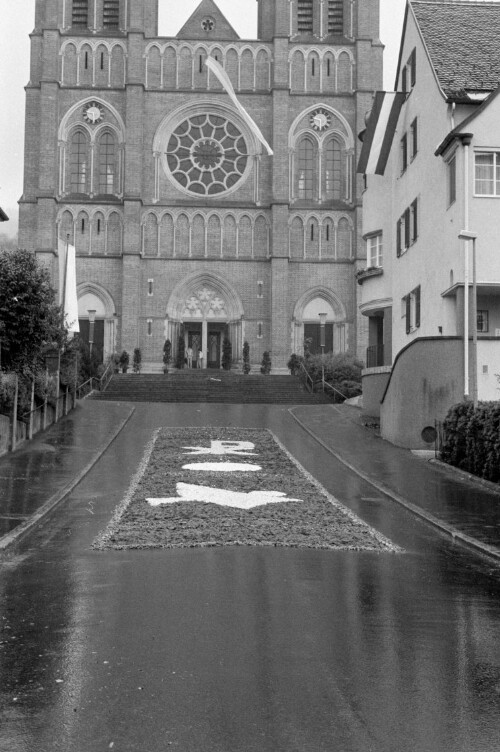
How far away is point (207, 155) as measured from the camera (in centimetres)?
5731

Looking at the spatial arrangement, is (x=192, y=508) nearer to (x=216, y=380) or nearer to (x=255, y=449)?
(x=255, y=449)

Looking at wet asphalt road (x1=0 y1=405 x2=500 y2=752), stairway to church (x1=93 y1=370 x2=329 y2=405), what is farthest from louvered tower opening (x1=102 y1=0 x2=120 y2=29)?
wet asphalt road (x1=0 y1=405 x2=500 y2=752)

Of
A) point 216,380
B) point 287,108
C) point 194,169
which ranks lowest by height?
point 216,380

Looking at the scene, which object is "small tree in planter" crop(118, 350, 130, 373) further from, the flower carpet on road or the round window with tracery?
the flower carpet on road

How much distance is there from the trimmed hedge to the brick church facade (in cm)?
3351

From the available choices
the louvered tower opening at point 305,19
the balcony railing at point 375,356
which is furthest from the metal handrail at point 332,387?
the louvered tower opening at point 305,19

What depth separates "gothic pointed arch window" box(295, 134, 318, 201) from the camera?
56750 mm

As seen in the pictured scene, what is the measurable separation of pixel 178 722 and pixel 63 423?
79.3 feet

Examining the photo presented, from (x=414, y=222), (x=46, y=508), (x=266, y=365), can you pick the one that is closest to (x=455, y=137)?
(x=414, y=222)

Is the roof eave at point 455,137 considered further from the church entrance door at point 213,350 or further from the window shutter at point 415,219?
the church entrance door at point 213,350

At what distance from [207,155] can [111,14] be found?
10.1m

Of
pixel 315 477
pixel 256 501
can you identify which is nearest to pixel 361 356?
pixel 315 477

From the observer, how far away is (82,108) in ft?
184

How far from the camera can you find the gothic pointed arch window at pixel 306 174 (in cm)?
5675
